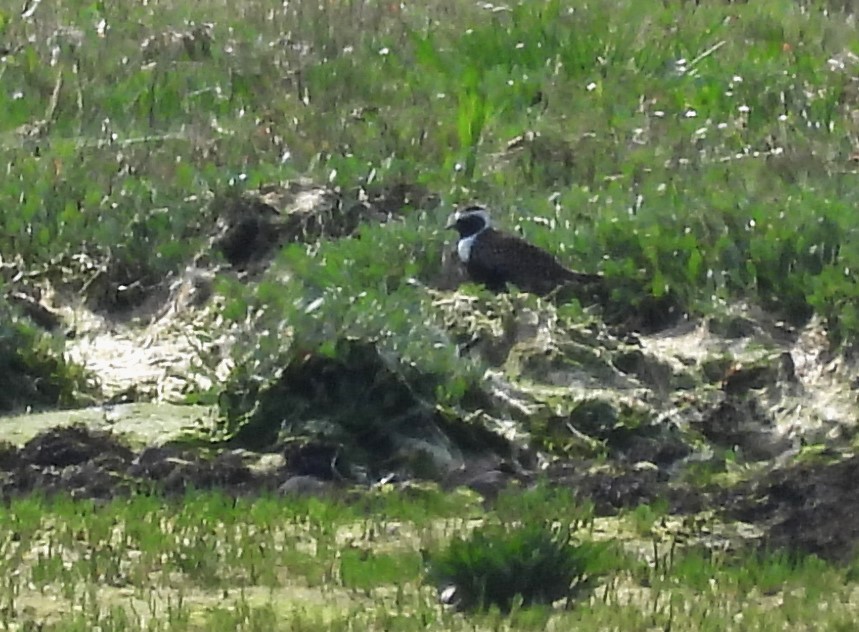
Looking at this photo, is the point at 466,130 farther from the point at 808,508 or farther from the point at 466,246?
the point at 808,508

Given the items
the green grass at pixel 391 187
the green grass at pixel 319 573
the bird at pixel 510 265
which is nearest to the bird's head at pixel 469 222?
the bird at pixel 510 265

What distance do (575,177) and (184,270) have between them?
2.50m

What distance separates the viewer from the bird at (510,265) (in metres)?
9.09

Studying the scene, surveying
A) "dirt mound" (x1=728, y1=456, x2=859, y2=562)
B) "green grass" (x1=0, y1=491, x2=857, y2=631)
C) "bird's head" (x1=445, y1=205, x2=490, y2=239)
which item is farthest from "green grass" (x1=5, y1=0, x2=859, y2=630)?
"dirt mound" (x1=728, y1=456, x2=859, y2=562)

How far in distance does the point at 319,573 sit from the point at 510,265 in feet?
11.8

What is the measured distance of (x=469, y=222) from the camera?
9367 mm

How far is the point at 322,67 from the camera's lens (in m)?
12.7

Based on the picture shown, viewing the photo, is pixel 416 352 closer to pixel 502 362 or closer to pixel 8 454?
pixel 502 362

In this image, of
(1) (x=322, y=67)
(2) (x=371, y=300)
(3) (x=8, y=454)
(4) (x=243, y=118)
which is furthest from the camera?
(1) (x=322, y=67)

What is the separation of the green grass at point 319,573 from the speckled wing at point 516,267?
2430 millimetres

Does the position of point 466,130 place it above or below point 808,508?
below

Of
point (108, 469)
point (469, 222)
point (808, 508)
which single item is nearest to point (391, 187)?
point (469, 222)

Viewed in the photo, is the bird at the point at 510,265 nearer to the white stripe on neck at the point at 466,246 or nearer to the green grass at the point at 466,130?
the white stripe on neck at the point at 466,246

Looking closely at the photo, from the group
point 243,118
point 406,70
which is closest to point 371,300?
point 243,118
